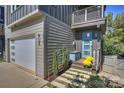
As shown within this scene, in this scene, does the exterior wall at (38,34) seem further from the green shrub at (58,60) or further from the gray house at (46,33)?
the green shrub at (58,60)

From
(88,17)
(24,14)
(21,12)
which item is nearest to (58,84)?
(24,14)

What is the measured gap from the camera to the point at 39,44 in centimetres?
449

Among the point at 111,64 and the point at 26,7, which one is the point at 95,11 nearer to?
the point at 111,64

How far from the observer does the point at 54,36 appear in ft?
16.1

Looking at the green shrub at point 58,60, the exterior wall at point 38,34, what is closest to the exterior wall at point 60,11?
the exterior wall at point 38,34

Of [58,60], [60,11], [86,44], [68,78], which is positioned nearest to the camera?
[68,78]

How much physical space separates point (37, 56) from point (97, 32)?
375cm

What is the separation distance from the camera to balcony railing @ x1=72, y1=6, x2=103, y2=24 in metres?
5.70

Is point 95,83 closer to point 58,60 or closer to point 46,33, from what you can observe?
point 58,60

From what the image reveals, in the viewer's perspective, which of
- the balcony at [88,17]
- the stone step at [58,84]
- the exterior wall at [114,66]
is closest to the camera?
the stone step at [58,84]

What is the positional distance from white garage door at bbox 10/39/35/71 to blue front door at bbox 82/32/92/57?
10.5ft

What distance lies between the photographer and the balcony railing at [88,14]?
18.7ft

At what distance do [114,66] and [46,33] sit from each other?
9.83 feet

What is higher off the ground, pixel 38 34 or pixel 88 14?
Answer: pixel 88 14
